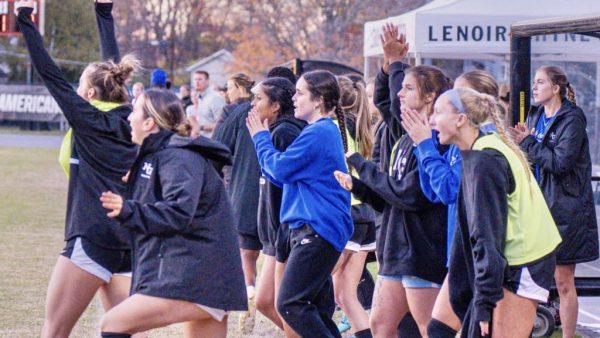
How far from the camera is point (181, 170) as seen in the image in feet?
18.0

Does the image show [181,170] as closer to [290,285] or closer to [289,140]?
[290,285]

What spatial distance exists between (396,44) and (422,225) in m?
1.13

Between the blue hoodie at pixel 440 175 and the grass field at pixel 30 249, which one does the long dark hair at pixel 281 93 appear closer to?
the blue hoodie at pixel 440 175

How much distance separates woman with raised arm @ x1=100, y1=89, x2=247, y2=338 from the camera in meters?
5.40

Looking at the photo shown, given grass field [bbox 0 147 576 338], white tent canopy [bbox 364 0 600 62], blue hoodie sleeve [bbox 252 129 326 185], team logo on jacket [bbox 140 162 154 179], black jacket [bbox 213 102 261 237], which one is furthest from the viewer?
white tent canopy [bbox 364 0 600 62]

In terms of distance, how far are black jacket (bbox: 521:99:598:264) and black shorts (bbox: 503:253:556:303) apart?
2.60 m

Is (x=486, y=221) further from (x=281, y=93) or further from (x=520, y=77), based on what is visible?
(x=520, y=77)

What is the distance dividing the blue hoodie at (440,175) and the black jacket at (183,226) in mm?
1084

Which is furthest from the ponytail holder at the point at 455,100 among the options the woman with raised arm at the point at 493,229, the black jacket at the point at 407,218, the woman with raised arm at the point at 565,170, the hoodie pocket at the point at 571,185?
the hoodie pocket at the point at 571,185

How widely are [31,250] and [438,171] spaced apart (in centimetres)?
821

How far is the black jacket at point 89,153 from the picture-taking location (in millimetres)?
6207

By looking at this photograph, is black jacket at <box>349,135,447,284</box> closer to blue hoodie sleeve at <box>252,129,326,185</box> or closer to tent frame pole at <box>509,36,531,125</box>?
blue hoodie sleeve at <box>252,129,326,185</box>

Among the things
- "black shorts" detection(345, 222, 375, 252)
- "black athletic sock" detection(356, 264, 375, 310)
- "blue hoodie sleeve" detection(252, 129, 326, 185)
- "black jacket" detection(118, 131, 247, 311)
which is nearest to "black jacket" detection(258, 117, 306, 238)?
"blue hoodie sleeve" detection(252, 129, 326, 185)

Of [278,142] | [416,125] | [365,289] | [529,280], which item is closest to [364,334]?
[278,142]
